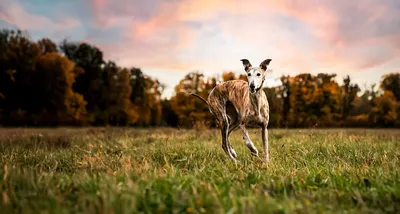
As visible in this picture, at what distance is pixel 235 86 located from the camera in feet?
A: 24.5

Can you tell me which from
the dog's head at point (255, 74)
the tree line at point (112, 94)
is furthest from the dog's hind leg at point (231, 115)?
the tree line at point (112, 94)

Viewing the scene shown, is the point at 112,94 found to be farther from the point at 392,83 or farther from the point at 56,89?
the point at 392,83

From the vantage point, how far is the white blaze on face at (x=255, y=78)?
6352mm

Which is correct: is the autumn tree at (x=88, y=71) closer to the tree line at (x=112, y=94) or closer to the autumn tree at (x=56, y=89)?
the tree line at (x=112, y=94)

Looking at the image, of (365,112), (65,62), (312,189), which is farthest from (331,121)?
(312,189)

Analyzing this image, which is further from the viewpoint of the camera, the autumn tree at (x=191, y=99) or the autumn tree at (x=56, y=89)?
the autumn tree at (x=191, y=99)

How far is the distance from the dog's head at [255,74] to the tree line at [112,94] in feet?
108

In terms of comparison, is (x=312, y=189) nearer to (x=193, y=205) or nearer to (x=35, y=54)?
(x=193, y=205)

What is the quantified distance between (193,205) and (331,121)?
49.9 metres

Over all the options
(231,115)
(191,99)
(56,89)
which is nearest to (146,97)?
(191,99)

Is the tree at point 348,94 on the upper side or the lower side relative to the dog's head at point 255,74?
upper

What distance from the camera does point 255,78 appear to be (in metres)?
6.43

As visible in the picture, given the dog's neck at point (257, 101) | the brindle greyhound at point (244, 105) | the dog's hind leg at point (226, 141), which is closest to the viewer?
the brindle greyhound at point (244, 105)

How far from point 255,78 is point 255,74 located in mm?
107
